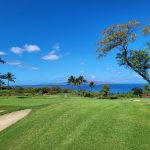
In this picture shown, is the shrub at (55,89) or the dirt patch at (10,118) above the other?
the shrub at (55,89)

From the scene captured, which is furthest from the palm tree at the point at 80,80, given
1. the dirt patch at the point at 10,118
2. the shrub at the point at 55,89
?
the dirt patch at the point at 10,118

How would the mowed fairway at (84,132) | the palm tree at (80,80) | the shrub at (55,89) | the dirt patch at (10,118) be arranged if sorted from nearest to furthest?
the mowed fairway at (84,132) < the dirt patch at (10,118) < the shrub at (55,89) < the palm tree at (80,80)

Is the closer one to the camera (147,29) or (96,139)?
(96,139)

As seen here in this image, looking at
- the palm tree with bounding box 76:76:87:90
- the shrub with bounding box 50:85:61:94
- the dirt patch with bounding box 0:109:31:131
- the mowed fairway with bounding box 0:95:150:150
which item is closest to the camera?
the mowed fairway with bounding box 0:95:150:150

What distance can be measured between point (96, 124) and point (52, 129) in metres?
2.20

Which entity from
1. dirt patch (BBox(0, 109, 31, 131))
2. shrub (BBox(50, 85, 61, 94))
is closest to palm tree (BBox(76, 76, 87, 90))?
shrub (BBox(50, 85, 61, 94))

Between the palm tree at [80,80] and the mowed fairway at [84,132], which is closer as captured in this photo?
the mowed fairway at [84,132]

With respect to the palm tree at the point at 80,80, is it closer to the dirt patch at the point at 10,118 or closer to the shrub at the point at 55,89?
the shrub at the point at 55,89

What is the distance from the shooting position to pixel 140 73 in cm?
3002

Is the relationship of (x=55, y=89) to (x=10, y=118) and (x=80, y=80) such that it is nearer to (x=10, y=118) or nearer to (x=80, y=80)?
(x=80, y=80)

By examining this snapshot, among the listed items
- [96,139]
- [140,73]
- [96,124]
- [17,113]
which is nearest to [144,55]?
[140,73]

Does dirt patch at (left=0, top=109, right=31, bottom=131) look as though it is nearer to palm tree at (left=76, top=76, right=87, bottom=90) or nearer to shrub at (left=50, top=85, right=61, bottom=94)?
shrub at (left=50, top=85, right=61, bottom=94)

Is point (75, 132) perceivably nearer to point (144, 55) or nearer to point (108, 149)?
point (108, 149)

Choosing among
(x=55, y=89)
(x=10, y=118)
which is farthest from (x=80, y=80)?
(x=10, y=118)
